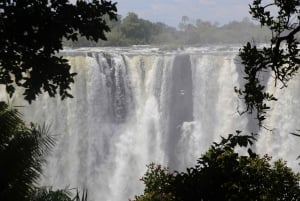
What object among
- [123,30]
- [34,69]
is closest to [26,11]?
[34,69]

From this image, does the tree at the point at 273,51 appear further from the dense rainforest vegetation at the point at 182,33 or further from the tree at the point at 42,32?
the dense rainforest vegetation at the point at 182,33

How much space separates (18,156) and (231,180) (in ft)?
4.29

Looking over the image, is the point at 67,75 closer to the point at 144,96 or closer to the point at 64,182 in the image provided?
the point at 64,182

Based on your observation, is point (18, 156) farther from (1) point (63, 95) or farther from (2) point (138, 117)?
(2) point (138, 117)

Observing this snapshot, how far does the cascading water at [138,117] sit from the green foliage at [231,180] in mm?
14224

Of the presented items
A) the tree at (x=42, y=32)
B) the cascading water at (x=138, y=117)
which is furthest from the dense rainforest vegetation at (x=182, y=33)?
the tree at (x=42, y=32)

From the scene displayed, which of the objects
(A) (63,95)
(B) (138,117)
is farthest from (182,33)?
(A) (63,95)

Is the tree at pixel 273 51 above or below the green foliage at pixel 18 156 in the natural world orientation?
above

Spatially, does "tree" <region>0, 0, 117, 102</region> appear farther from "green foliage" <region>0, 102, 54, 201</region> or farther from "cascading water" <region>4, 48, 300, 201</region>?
"cascading water" <region>4, 48, 300, 201</region>

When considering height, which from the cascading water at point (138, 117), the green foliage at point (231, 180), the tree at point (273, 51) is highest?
the tree at point (273, 51)

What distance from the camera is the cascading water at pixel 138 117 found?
17.8 meters

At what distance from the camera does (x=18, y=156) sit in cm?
332

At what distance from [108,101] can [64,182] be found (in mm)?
3159

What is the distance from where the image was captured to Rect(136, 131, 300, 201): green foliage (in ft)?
10.6
